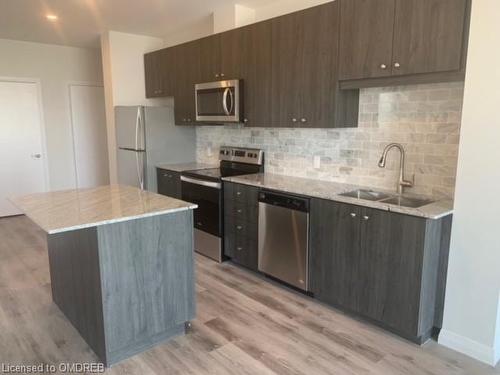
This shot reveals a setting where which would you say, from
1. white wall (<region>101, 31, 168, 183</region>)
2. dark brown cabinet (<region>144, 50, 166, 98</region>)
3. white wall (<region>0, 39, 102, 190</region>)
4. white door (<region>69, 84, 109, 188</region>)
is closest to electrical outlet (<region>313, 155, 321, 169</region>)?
dark brown cabinet (<region>144, 50, 166, 98</region>)

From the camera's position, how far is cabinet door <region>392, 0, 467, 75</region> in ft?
7.33

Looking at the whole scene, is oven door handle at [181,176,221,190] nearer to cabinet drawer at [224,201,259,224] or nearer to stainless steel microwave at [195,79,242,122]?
cabinet drawer at [224,201,259,224]

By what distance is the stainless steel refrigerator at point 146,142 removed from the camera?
450 cm

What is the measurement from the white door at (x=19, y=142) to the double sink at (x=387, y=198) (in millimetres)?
4999

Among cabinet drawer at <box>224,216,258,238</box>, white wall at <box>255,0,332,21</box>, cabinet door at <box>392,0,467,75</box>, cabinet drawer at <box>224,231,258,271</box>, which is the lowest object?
cabinet drawer at <box>224,231,258,271</box>

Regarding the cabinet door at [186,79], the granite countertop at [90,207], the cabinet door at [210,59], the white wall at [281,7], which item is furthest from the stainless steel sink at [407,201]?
the cabinet door at [186,79]

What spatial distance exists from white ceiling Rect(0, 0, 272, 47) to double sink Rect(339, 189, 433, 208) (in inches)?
83.7

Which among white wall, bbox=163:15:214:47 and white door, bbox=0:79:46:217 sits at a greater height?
white wall, bbox=163:15:214:47

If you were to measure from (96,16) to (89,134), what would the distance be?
8.17 ft

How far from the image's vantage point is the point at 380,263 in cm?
254

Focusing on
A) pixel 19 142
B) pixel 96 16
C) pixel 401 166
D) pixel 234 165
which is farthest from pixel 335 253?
pixel 19 142

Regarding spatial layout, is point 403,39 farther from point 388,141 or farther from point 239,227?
point 239,227

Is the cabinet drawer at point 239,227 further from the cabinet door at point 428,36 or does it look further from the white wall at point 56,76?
the white wall at point 56,76

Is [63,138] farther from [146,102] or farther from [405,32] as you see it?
[405,32]
